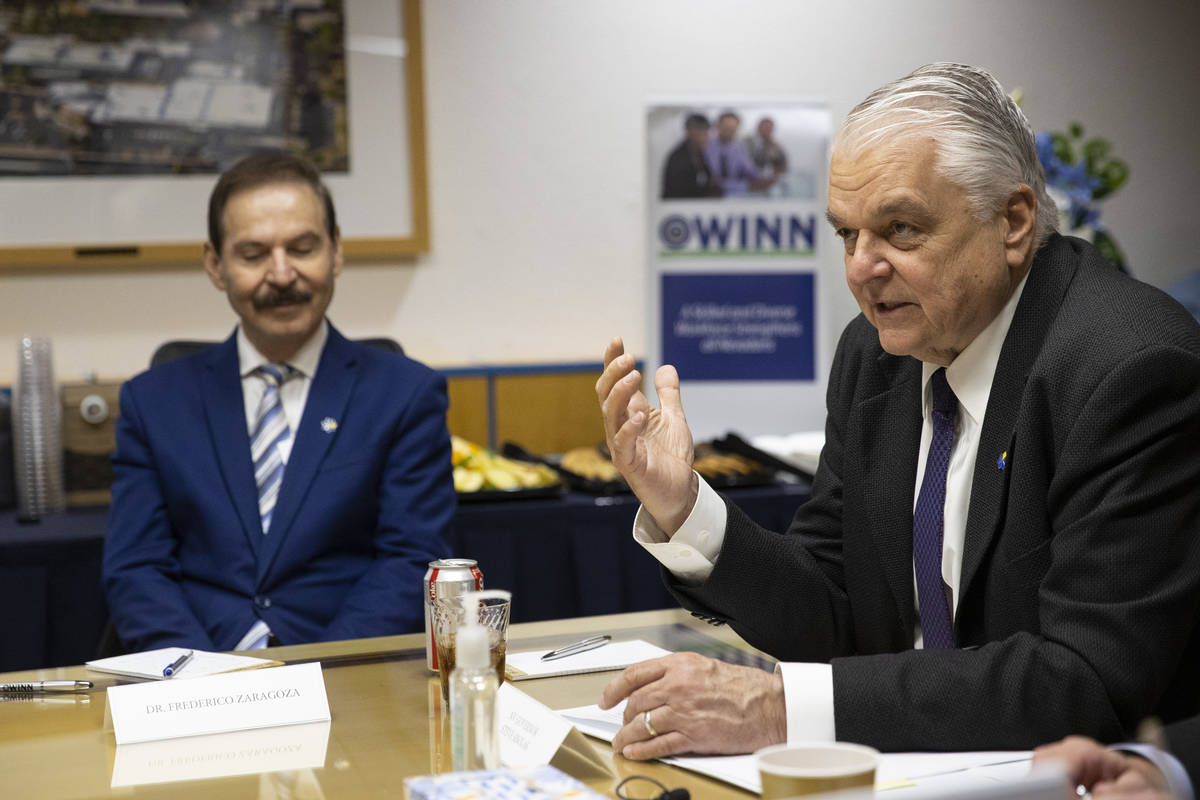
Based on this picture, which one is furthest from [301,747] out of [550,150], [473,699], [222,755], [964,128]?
[550,150]

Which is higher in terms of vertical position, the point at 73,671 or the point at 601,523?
the point at 73,671

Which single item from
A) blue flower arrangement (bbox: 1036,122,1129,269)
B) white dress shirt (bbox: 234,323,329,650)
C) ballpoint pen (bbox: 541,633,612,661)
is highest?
blue flower arrangement (bbox: 1036,122,1129,269)

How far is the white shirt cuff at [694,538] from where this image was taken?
5.74 feet

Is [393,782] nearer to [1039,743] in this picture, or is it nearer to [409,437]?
[1039,743]

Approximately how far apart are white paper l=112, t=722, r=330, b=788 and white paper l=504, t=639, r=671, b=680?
315 mm

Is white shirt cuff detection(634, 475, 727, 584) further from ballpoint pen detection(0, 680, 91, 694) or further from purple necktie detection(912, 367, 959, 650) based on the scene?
ballpoint pen detection(0, 680, 91, 694)

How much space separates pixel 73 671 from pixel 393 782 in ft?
2.47

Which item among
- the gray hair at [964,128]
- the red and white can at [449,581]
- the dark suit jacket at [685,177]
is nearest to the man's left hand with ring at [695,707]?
the red and white can at [449,581]

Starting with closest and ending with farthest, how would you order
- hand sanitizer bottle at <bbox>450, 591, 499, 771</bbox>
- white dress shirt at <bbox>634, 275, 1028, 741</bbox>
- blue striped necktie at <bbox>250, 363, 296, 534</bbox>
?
hand sanitizer bottle at <bbox>450, 591, 499, 771</bbox> → white dress shirt at <bbox>634, 275, 1028, 741</bbox> → blue striped necktie at <bbox>250, 363, 296, 534</bbox>

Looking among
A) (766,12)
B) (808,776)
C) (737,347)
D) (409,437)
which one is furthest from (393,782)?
(766,12)

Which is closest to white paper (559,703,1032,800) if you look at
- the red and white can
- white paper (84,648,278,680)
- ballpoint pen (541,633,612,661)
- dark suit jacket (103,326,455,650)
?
the red and white can

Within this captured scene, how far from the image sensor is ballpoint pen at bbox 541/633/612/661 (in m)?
1.78

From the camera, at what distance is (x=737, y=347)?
457cm

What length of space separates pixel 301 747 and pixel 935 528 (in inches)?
35.4
